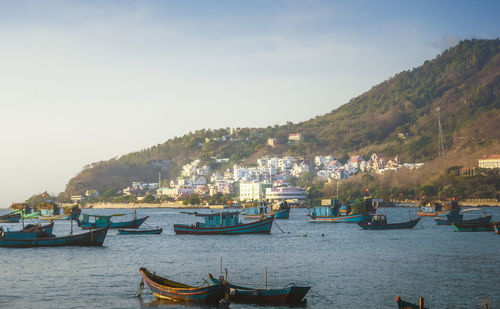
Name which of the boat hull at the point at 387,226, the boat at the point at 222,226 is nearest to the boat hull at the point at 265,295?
the boat at the point at 222,226

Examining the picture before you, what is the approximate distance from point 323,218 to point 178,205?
385 feet

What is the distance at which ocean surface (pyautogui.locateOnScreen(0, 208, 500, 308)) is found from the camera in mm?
27391

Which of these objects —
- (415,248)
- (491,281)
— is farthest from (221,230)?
(491,281)

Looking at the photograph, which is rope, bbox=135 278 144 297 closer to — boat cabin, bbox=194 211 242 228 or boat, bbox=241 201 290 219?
boat cabin, bbox=194 211 242 228

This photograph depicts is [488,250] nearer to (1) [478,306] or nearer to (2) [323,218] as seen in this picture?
(1) [478,306]

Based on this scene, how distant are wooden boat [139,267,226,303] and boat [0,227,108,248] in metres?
20.3

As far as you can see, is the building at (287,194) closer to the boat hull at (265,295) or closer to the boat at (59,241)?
the boat at (59,241)

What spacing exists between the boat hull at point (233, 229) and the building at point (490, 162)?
126 m

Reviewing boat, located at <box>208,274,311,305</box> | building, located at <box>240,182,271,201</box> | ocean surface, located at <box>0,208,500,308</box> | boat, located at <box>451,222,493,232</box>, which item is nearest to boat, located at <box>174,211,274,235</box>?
ocean surface, located at <box>0,208,500,308</box>

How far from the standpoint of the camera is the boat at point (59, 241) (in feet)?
150

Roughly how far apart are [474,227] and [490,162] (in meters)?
119

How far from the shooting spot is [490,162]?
172 m

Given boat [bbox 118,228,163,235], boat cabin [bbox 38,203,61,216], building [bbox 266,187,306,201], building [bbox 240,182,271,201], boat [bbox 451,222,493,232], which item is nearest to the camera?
boat [bbox 451,222,493,232]

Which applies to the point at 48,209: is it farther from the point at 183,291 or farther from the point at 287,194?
the point at 183,291
